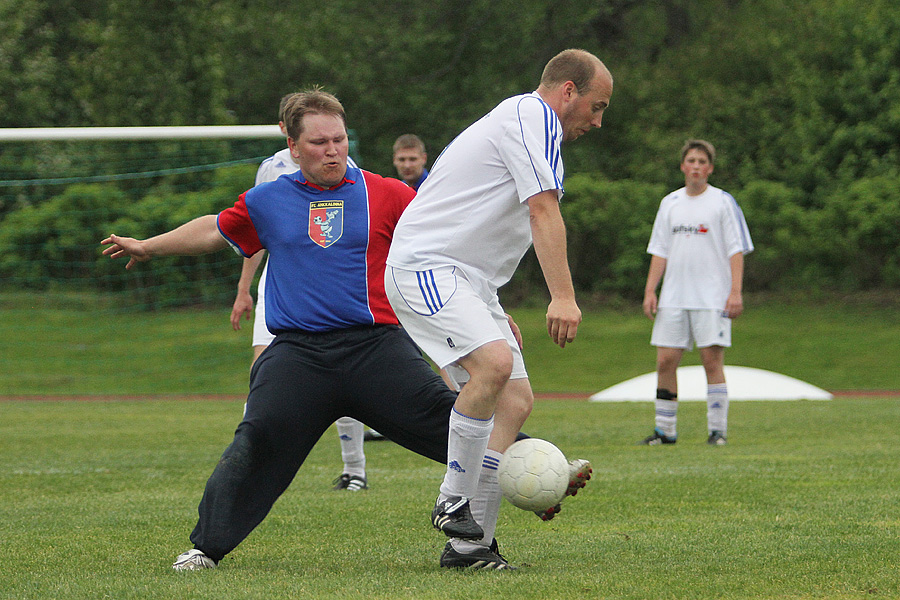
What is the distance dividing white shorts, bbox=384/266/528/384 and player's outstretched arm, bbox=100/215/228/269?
0.81m

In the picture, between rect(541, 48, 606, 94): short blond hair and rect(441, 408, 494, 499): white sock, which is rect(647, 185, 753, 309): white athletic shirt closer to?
rect(541, 48, 606, 94): short blond hair

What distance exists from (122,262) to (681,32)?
66.7 ft

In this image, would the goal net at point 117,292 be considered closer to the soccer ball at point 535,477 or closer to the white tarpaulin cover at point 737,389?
the white tarpaulin cover at point 737,389

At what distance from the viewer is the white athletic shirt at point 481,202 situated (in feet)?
14.0

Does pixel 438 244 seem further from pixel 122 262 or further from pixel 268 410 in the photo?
pixel 122 262

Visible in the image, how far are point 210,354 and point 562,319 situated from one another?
16.4 m

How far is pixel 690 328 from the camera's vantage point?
9891mm

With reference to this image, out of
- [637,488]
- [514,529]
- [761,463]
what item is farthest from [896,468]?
[514,529]

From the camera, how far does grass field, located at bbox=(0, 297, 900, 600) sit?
13.4ft

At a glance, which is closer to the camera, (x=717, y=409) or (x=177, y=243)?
(x=177, y=243)

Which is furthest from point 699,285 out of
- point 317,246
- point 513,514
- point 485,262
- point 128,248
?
point 128,248

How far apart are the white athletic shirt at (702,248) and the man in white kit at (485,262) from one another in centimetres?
548

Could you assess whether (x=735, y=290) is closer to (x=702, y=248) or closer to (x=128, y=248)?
(x=702, y=248)

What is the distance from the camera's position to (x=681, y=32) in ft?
114
